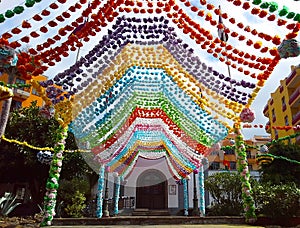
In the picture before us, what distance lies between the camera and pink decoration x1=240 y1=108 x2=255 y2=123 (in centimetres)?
799

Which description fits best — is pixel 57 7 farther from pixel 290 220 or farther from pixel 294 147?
pixel 294 147

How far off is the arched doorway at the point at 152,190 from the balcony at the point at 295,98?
1438 cm

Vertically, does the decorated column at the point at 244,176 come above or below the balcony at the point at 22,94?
below

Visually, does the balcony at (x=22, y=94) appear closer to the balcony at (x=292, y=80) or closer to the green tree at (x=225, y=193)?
the green tree at (x=225, y=193)

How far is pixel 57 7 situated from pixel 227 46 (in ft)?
11.9

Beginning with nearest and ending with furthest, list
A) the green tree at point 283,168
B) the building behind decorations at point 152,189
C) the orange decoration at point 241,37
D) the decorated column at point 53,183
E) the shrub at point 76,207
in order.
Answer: the orange decoration at point 241,37, the decorated column at point 53,183, the shrub at point 76,207, the green tree at point 283,168, the building behind decorations at point 152,189

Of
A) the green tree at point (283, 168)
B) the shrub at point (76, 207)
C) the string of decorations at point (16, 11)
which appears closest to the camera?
the string of decorations at point (16, 11)

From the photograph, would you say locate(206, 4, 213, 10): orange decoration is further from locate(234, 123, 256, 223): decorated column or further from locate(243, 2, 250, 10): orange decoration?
locate(234, 123, 256, 223): decorated column

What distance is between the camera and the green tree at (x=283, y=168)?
16906 millimetres

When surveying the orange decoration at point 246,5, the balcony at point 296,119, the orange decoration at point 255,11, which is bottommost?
the orange decoration at point 255,11

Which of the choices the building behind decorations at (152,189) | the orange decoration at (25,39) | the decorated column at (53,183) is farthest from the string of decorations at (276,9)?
the building behind decorations at (152,189)

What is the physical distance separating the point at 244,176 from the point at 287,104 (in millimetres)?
22551

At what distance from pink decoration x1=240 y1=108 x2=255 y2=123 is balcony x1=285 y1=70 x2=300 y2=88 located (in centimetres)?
2061

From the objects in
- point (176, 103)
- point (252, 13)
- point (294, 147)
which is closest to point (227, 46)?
point (252, 13)
